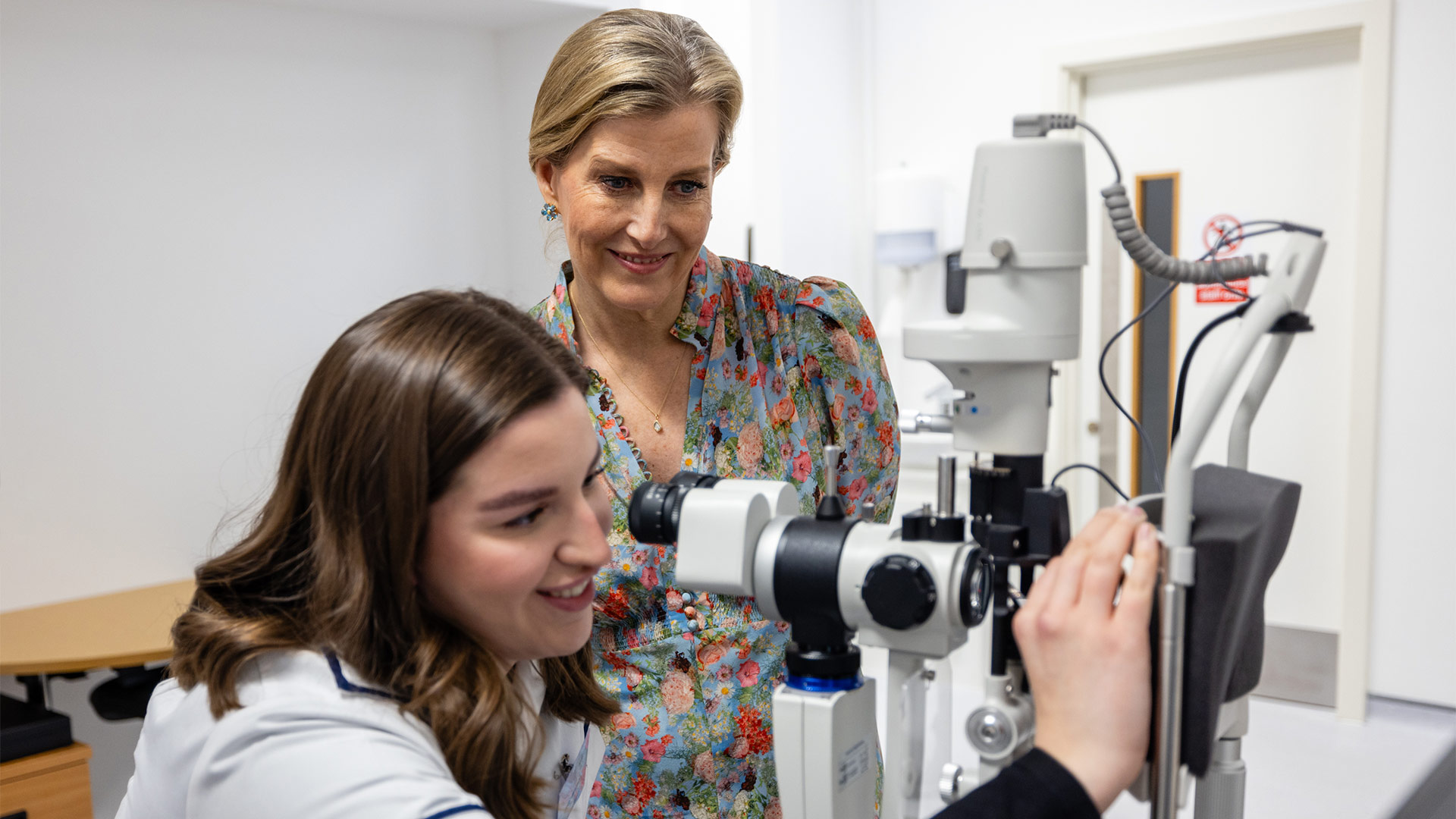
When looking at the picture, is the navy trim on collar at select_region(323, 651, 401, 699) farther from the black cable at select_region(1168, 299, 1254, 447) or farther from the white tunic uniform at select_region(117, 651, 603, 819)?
the black cable at select_region(1168, 299, 1254, 447)

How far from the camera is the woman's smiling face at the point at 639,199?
1.14 metres

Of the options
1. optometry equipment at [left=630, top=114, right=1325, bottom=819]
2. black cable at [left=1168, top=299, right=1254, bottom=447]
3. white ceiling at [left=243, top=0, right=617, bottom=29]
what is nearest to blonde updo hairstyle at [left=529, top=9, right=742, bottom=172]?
optometry equipment at [left=630, top=114, right=1325, bottom=819]

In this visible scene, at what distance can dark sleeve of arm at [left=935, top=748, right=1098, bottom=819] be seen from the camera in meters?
0.69

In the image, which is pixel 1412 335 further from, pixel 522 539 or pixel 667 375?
pixel 522 539

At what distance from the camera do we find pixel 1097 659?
0.72 metres

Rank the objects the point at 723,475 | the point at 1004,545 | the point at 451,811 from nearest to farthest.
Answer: the point at 451,811, the point at 1004,545, the point at 723,475

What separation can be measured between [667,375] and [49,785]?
1597 millimetres

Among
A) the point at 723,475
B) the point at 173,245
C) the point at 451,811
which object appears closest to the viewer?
the point at 451,811

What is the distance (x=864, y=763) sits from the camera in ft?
2.69

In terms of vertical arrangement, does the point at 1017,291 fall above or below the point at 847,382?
above

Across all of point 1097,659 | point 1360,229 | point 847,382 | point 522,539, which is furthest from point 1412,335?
point 522,539

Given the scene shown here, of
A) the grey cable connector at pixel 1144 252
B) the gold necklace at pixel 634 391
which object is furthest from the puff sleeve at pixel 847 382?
the grey cable connector at pixel 1144 252

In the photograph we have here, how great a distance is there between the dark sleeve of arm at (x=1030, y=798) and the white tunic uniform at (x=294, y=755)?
318mm

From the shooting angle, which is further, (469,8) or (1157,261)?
(469,8)
